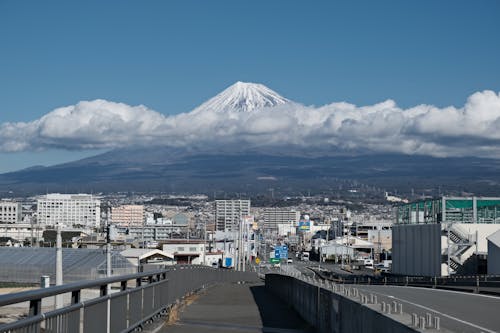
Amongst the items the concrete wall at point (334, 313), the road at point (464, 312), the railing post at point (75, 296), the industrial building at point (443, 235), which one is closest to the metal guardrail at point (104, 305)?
the railing post at point (75, 296)

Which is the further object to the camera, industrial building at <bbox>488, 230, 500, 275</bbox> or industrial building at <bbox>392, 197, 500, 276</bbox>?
industrial building at <bbox>392, 197, 500, 276</bbox>

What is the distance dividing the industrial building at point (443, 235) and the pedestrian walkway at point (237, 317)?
168 ft

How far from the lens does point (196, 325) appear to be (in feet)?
66.7

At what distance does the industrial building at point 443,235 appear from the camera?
8019 centimetres

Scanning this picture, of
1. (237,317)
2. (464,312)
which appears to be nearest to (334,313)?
(237,317)

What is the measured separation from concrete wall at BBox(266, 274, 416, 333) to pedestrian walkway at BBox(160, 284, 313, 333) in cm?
Answer: 39

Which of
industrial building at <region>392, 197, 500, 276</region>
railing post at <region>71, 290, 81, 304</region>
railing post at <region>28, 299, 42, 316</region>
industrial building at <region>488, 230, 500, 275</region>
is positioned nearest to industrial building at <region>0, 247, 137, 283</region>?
industrial building at <region>488, 230, 500, 275</region>

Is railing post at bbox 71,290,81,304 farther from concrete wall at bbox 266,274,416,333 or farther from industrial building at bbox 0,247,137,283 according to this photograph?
industrial building at bbox 0,247,137,283

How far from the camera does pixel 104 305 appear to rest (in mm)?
13656

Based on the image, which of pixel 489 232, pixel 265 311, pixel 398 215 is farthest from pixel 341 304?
pixel 398 215

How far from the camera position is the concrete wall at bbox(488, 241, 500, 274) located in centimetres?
7244

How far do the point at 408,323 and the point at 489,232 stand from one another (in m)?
73.6

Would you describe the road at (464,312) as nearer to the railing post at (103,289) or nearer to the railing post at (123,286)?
the railing post at (123,286)

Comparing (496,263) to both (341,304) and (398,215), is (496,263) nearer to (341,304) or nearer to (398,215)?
(398,215)
